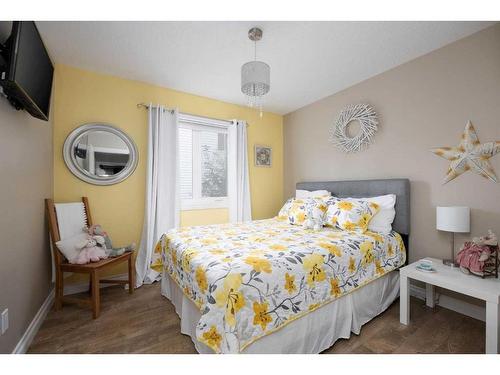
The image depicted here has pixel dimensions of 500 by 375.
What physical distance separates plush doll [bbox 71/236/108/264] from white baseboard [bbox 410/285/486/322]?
10.6ft

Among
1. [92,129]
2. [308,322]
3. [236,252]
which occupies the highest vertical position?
[92,129]

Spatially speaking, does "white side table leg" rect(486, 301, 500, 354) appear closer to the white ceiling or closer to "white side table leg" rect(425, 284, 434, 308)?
"white side table leg" rect(425, 284, 434, 308)

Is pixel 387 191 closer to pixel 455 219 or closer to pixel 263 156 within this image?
pixel 455 219

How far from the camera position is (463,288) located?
5.00ft

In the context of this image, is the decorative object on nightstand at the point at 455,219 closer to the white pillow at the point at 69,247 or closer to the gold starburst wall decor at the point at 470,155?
the gold starburst wall decor at the point at 470,155

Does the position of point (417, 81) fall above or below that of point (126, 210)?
above

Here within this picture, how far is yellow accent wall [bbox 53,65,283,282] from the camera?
7.91 ft

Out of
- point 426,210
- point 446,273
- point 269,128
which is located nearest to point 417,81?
point 426,210

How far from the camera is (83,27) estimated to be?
6.06ft

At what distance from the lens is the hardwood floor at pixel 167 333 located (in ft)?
5.17

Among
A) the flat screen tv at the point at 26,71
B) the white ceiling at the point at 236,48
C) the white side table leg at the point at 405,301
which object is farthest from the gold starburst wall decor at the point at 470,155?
the flat screen tv at the point at 26,71

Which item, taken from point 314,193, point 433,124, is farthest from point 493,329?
point 314,193
